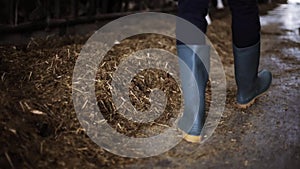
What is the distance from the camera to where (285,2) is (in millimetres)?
4164

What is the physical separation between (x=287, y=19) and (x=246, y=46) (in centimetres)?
234

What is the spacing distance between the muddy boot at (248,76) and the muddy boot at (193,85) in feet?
0.54

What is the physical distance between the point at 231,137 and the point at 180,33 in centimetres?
39

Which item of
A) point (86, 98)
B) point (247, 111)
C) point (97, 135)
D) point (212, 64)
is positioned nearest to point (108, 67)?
point (86, 98)

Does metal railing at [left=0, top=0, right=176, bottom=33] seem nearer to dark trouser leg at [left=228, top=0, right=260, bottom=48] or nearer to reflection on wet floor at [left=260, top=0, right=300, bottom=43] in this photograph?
reflection on wet floor at [left=260, top=0, right=300, bottom=43]

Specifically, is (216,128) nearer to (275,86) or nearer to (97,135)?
(97,135)

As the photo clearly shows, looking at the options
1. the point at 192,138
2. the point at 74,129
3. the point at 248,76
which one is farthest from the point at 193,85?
the point at 74,129

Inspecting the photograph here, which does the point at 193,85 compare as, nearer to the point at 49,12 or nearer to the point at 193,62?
the point at 193,62

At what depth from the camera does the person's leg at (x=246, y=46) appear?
1.44 meters

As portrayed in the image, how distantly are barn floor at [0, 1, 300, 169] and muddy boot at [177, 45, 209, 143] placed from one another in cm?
6

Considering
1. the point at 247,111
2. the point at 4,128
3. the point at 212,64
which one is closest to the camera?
the point at 4,128

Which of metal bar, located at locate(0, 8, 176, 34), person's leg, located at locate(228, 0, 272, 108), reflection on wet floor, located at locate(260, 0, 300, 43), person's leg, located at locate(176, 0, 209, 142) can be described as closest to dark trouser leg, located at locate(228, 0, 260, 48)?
person's leg, located at locate(228, 0, 272, 108)

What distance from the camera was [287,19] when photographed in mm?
3641

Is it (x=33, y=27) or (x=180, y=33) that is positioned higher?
(x=180, y=33)
